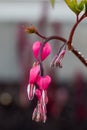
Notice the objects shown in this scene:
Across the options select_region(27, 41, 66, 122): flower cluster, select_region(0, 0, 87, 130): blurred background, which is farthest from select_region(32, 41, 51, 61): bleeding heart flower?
select_region(0, 0, 87, 130): blurred background

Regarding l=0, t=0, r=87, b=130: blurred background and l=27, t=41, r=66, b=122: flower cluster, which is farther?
l=0, t=0, r=87, b=130: blurred background

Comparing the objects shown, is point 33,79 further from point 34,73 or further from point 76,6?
point 76,6

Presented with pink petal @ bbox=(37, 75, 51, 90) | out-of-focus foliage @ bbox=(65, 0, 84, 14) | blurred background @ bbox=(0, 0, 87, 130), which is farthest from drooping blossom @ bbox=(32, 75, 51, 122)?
blurred background @ bbox=(0, 0, 87, 130)

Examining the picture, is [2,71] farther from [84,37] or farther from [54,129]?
[54,129]

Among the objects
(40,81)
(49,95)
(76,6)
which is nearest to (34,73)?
(40,81)

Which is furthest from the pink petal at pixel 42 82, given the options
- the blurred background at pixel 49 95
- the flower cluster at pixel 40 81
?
the blurred background at pixel 49 95

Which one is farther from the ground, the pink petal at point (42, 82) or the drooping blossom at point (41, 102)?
the pink petal at point (42, 82)

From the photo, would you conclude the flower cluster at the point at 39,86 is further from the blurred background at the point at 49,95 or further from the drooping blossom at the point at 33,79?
the blurred background at the point at 49,95

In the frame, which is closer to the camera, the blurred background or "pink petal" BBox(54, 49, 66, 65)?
"pink petal" BBox(54, 49, 66, 65)

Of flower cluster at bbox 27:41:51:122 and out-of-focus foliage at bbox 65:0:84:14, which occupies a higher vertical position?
out-of-focus foliage at bbox 65:0:84:14

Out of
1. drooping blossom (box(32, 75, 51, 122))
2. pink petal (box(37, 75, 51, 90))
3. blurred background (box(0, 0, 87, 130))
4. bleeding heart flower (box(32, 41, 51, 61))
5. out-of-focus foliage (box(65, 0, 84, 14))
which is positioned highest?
out-of-focus foliage (box(65, 0, 84, 14))

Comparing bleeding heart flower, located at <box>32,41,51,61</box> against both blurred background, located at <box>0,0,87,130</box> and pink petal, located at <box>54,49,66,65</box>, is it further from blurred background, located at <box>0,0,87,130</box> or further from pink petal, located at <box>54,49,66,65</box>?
blurred background, located at <box>0,0,87,130</box>

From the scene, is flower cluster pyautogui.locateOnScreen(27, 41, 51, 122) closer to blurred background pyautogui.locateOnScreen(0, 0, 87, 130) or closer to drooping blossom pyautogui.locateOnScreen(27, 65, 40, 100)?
drooping blossom pyautogui.locateOnScreen(27, 65, 40, 100)

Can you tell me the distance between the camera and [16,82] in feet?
19.9
